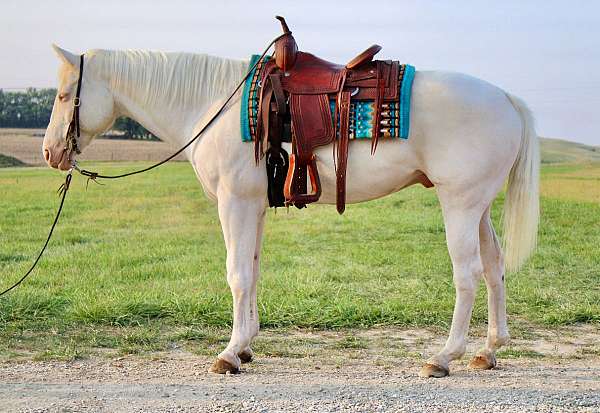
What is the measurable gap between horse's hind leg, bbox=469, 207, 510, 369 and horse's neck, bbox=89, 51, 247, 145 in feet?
7.29

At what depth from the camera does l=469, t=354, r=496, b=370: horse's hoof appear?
18.2ft

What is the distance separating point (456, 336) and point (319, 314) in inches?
80.8

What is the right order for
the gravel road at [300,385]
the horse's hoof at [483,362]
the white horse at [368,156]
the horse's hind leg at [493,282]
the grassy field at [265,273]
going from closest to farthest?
1. the gravel road at [300,385]
2. the white horse at [368,156]
3. the horse's hoof at [483,362]
4. the horse's hind leg at [493,282]
5. the grassy field at [265,273]

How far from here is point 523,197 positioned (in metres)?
5.56

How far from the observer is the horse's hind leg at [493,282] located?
565 centimetres

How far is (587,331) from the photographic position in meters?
6.86

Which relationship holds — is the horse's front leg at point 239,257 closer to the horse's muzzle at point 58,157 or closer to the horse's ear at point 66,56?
the horse's muzzle at point 58,157

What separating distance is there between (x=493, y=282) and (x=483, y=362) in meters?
0.60

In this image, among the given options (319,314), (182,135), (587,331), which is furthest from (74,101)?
(587,331)

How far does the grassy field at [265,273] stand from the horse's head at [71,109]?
1583 mm

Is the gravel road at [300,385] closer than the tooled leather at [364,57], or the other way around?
the gravel road at [300,385]

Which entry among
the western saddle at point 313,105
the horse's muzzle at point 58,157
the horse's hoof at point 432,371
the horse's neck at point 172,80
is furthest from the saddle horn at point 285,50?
the horse's hoof at point 432,371

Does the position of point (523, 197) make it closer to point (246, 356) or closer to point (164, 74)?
point (246, 356)

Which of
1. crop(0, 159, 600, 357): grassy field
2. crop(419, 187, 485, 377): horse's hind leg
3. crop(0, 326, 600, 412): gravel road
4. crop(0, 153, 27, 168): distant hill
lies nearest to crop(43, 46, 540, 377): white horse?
crop(419, 187, 485, 377): horse's hind leg
